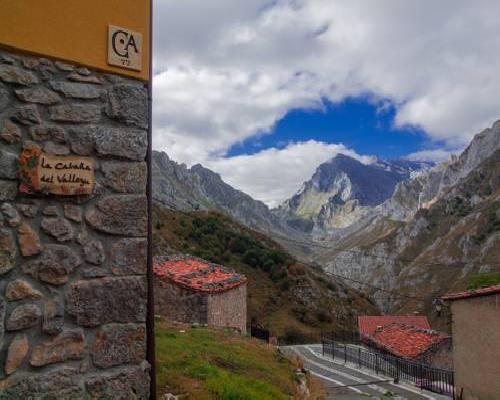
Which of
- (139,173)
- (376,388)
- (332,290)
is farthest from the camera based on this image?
(332,290)

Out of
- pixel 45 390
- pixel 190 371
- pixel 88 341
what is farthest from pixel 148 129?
pixel 190 371

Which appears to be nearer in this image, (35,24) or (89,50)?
(35,24)

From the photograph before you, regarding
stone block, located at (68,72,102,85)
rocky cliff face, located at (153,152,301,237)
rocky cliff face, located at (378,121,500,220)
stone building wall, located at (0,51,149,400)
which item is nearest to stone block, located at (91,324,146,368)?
stone building wall, located at (0,51,149,400)

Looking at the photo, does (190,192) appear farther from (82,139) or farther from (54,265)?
(54,265)

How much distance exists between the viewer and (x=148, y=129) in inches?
156

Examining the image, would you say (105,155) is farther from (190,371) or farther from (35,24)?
(190,371)

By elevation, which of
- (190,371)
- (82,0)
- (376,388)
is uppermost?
(82,0)

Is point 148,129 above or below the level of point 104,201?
above

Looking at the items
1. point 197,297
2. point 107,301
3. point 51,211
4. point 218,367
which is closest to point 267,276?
point 197,297

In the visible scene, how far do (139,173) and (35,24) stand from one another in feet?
4.10

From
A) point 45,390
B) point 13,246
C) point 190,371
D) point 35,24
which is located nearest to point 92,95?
point 35,24

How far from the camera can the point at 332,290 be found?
46.0 m

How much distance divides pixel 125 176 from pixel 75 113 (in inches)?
22.5

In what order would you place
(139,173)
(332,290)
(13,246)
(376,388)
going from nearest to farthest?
1. (13,246)
2. (139,173)
3. (376,388)
4. (332,290)
